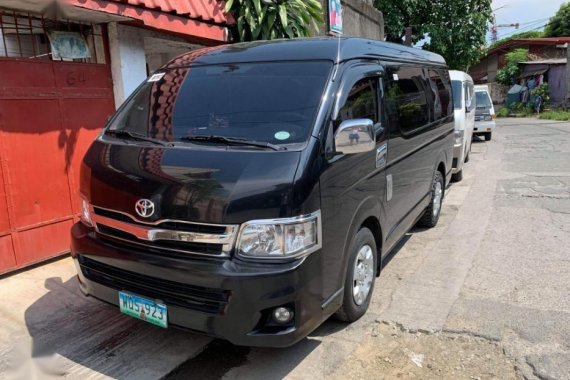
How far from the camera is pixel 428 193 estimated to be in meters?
5.76

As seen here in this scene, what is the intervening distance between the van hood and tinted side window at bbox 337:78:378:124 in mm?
760

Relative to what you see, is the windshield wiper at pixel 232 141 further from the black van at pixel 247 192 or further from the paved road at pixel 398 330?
the paved road at pixel 398 330

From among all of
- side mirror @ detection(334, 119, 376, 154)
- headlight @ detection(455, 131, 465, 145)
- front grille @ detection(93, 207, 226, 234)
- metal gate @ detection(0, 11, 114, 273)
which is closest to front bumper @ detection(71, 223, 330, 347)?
front grille @ detection(93, 207, 226, 234)

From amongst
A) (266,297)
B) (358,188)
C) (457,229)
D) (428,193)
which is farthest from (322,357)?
(457,229)

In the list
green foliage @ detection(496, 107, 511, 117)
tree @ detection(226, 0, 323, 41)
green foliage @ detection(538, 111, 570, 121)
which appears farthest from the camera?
green foliage @ detection(496, 107, 511, 117)

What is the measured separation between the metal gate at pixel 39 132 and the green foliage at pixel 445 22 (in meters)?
19.0

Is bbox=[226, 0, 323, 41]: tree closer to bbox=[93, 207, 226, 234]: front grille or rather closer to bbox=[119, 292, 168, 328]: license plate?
bbox=[93, 207, 226, 234]: front grille

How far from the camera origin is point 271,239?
2.70 metres

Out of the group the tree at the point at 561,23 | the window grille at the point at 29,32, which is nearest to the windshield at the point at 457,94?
the window grille at the point at 29,32

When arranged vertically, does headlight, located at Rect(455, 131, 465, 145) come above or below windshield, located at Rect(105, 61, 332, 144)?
below

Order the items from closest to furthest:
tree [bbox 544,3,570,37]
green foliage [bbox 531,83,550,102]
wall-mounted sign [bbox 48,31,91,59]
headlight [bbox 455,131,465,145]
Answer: wall-mounted sign [bbox 48,31,91,59] < headlight [bbox 455,131,465,145] < green foliage [bbox 531,83,550,102] < tree [bbox 544,3,570,37]

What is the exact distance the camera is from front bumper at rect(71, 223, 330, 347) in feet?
8.73

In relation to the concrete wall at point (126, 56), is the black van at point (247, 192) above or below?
below

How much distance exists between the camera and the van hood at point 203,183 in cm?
268
